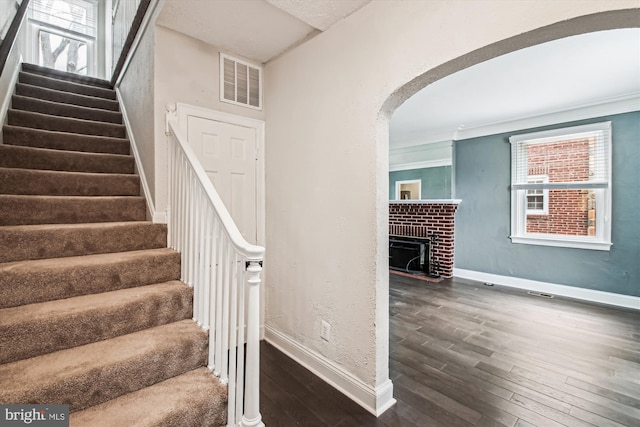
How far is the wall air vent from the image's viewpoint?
2.52m

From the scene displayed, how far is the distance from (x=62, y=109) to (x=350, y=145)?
336 centimetres

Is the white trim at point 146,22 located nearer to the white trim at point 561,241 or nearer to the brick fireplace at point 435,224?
the brick fireplace at point 435,224

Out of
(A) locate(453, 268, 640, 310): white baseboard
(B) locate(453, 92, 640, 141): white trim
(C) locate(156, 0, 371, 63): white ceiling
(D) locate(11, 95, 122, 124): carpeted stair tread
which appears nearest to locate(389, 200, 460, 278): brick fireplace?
(A) locate(453, 268, 640, 310): white baseboard

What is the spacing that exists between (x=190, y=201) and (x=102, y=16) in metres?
6.08

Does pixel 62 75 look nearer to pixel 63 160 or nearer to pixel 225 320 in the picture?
pixel 63 160

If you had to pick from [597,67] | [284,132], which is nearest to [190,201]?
[284,132]

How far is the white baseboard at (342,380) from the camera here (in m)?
1.81

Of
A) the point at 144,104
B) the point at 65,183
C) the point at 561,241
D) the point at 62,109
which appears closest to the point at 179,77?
the point at 144,104

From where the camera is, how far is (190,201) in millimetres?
1863

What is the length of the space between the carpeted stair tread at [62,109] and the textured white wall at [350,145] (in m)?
2.10

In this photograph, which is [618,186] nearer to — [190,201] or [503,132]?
[503,132]

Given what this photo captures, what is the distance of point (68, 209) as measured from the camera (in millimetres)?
2123

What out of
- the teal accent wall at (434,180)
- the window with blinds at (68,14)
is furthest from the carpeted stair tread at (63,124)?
the teal accent wall at (434,180)

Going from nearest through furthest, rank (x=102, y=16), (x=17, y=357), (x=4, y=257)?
(x=17, y=357), (x=4, y=257), (x=102, y=16)
